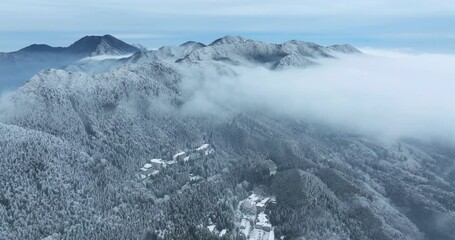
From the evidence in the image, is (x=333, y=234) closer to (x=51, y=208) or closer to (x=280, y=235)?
(x=280, y=235)

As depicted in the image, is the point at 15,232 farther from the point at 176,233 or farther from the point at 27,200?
the point at 176,233

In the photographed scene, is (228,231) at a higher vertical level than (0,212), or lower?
lower

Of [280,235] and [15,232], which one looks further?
[280,235]

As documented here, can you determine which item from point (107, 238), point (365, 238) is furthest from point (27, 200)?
point (365, 238)

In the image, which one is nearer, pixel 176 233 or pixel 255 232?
pixel 176 233

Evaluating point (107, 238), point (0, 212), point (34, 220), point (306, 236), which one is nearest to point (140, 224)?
point (107, 238)

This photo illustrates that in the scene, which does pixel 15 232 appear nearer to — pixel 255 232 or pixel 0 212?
pixel 0 212

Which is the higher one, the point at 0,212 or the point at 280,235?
the point at 0,212

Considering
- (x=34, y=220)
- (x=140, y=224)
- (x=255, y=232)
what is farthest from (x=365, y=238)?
(x=34, y=220)
